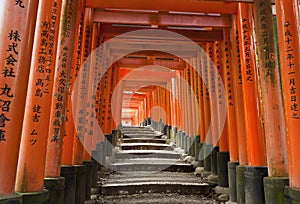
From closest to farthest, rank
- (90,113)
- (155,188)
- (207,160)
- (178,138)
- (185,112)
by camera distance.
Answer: (90,113) < (155,188) < (207,160) < (185,112) < (178,138)

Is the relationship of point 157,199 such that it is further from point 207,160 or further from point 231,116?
point 207,160

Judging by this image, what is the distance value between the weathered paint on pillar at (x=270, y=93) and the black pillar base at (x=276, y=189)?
0.35 feet

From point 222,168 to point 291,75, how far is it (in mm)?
2822

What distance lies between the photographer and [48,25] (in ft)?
8.07

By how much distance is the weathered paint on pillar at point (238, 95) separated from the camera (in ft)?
12.8

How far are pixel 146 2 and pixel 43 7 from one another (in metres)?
2.16

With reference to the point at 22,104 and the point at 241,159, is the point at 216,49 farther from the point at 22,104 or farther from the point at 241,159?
the point at 22,104

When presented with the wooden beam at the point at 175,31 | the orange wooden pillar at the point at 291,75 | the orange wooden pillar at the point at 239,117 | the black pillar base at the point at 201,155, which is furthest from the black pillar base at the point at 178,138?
the orange wooden pillar at the point at 291,75

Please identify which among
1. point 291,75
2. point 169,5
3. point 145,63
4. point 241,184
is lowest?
point 241,184

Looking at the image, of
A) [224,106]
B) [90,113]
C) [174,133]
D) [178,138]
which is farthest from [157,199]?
[174,133]

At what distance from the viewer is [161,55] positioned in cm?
703

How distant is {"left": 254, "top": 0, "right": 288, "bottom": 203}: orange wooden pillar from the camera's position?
2732 millimetres

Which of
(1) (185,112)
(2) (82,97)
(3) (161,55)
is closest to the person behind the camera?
(2) (82,97)

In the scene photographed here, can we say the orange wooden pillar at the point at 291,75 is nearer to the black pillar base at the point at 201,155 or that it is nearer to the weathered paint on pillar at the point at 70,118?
the weathered paint on pillar at the point at 70,118
